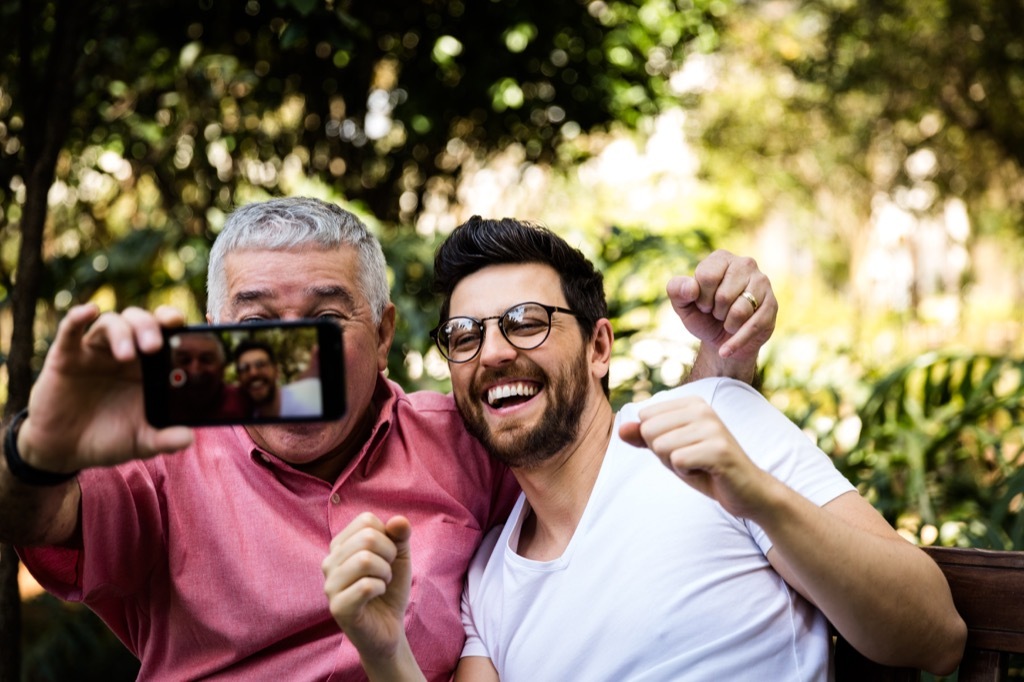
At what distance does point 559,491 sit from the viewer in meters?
2.37

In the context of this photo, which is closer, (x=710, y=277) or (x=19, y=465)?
(x=19, y=465)

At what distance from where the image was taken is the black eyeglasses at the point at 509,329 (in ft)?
7.75

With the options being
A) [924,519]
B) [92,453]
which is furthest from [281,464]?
[924,519]

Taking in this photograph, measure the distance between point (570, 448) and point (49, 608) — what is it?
281cm

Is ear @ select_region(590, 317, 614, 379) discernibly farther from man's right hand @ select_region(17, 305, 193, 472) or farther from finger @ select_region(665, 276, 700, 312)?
man's right hand @ select_region(17, 305, 193, 472)

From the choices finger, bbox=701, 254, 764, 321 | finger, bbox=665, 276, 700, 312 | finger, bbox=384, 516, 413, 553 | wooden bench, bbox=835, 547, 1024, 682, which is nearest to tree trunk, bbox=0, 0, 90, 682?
finger, bbox=384, 516, 413, 553

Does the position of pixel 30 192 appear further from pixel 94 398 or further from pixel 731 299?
pixel 731 299

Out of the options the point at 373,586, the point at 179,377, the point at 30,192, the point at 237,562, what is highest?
the point at 30,192

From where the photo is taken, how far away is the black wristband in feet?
5.65

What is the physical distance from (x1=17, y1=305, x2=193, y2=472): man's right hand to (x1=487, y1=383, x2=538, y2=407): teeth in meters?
0.84

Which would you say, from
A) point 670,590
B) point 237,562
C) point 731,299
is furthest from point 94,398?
point 731,299

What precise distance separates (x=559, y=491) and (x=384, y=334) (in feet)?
1.98

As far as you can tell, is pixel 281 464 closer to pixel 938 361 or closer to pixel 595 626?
pixel 595 626

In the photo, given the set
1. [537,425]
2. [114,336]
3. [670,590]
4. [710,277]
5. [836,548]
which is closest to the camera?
[114,336]
